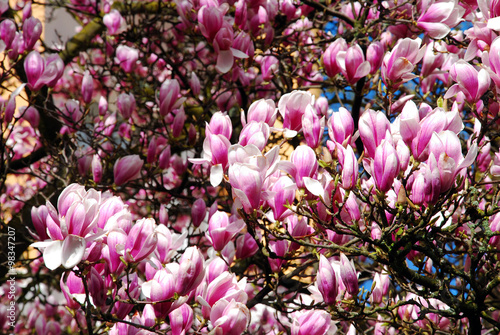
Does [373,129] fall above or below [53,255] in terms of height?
above

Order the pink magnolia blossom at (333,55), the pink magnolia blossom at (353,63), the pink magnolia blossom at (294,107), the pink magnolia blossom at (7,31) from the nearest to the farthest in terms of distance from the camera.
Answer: the pink magnolia blossom at (294,107)
the pink magnolia blossom at (353,63)
the pink magnolia blossom at (333,55)
the pink magnolia blossom at (7,31)

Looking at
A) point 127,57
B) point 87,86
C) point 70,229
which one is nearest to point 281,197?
point 70,229

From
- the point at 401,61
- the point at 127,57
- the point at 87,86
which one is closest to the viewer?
the point at 401,61

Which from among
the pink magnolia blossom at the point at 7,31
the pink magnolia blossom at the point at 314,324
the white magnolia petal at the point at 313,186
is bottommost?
the pink magnolia blossom at the point at 7,31

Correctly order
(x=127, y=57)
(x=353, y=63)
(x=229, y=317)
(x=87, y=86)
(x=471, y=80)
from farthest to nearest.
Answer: (x=127, y=57) < (x=87, y=86) < (x=353, y=63) < (x=471, y=80) < (x=229, y=317)

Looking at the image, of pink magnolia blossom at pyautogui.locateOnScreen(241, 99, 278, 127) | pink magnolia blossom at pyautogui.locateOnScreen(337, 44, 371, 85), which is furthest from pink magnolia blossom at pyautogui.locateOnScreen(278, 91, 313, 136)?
pink magnolia blossom at pyautogui.locateOnScreen(337, 44, 371, 85)

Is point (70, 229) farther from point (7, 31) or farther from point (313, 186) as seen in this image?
point (7, 31)

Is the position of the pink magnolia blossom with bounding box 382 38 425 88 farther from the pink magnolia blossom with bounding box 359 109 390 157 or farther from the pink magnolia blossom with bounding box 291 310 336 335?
the pink magnolia blossom with bounding box 291 310 336 335

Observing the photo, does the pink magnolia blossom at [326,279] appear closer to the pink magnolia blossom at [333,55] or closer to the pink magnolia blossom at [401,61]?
the pink magnolia blossom at [401,61]

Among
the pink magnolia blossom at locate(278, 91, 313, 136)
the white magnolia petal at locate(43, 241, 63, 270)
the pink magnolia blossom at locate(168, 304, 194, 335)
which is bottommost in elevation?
the white magnolia petal at locate(43, 241, 63, 270)

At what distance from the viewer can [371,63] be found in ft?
6.52

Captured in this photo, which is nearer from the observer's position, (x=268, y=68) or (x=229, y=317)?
(x=229, y=317)

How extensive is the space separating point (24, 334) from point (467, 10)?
4813 mm

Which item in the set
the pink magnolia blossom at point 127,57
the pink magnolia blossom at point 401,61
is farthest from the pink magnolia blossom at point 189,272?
the pink magnolia blossom at point 127,57
